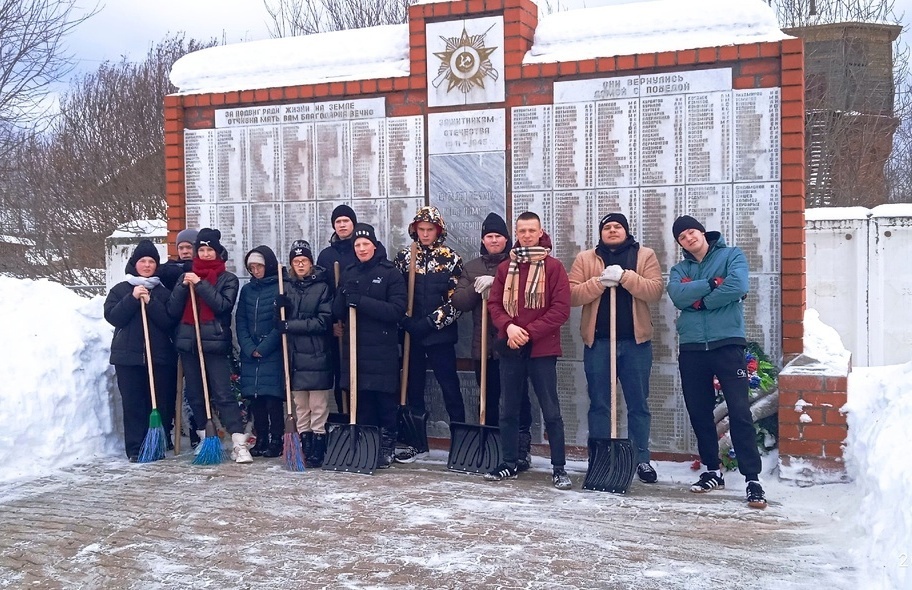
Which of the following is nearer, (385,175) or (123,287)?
(123,287)

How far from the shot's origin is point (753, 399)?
6480mm

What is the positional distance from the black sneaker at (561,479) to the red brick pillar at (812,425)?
4.77ft

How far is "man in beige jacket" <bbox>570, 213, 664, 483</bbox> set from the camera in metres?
6.50

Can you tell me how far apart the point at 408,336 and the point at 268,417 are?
4.58ft

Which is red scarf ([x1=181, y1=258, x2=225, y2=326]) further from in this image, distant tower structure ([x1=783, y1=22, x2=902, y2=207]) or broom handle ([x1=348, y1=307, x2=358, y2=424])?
distant tower structure ([x1=783, y1=22, x2=902, y2=207])

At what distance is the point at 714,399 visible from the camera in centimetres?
623

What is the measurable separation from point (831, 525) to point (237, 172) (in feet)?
19.5

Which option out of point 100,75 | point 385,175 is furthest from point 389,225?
point 100,75

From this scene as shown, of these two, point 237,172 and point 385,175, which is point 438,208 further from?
point 237,172

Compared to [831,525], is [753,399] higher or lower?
higher

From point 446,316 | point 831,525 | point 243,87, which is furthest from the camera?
point 243,87

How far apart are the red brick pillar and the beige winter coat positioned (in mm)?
1019

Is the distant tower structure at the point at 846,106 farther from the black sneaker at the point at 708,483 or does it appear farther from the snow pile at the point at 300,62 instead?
the black sneaker at the point at 708,483

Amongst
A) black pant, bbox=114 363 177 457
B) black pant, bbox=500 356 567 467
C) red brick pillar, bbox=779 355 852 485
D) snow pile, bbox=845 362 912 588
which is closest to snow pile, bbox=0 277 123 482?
black pant, bbox=114 363 177 457
